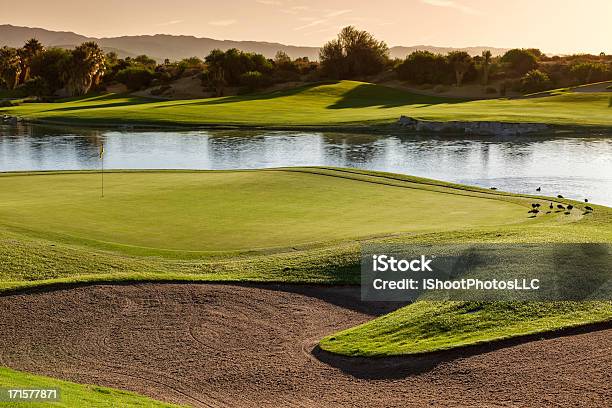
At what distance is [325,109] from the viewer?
84375mm

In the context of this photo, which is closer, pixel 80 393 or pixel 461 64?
pixel 80 393

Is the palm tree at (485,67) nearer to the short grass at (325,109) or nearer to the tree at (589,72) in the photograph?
the short grass at (325,109)

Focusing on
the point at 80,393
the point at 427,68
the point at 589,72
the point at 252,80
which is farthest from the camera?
the point at 252,80

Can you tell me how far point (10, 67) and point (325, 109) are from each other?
55.5 meters

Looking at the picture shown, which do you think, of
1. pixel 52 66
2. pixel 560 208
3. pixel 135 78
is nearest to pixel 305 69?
pixel 135 78

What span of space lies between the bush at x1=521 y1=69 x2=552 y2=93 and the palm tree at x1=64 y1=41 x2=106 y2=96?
61013 millimetres

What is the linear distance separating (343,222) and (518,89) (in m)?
81.6

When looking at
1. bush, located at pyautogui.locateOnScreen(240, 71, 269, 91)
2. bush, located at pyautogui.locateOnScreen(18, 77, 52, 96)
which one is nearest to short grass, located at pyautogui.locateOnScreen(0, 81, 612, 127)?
bush, located at pyautogui.locateOnScreen(240, 71, 269, 91)

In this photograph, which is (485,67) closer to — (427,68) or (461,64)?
(461,64)

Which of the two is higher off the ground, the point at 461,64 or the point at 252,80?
the point at 461,64

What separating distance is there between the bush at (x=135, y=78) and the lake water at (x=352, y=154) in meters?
46.2

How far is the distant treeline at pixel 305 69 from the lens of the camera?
333ft

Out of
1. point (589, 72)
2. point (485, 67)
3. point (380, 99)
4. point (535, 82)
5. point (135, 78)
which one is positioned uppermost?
point (485, 67)

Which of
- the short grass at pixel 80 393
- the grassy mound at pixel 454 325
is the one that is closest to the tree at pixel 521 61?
the grassy mound at pixel 454 325
